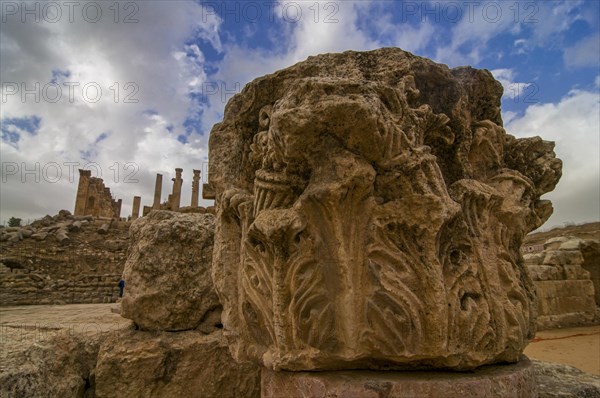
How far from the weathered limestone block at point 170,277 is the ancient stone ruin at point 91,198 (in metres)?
28.3

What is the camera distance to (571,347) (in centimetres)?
598

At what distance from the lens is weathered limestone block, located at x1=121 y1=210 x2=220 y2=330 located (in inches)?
89.9

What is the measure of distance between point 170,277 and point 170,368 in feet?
1.77

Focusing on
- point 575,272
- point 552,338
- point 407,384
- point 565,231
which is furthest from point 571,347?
point 565,231

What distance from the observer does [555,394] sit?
1.87m

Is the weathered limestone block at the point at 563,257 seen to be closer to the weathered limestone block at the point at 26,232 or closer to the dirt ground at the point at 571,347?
the dirt ground at the point at 571,347

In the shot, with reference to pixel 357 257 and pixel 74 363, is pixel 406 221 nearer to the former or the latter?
pixel 357 257

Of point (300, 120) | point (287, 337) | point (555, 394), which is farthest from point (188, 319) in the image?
point (555, 394)

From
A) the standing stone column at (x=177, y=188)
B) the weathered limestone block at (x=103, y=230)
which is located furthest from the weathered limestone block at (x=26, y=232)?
the standing stone column at (x=177, y=188)

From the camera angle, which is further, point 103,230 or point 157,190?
point 157,190

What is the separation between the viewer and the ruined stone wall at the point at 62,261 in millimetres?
11695

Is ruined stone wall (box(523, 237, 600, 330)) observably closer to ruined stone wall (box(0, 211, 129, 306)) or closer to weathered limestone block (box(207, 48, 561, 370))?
weathered limestone block (box(207, 48, 561, 370))

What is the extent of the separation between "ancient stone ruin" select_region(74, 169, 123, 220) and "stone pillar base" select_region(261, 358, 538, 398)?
29668 millimetres

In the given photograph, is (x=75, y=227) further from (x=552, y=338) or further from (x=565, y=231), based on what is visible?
(x=565, y=231)
